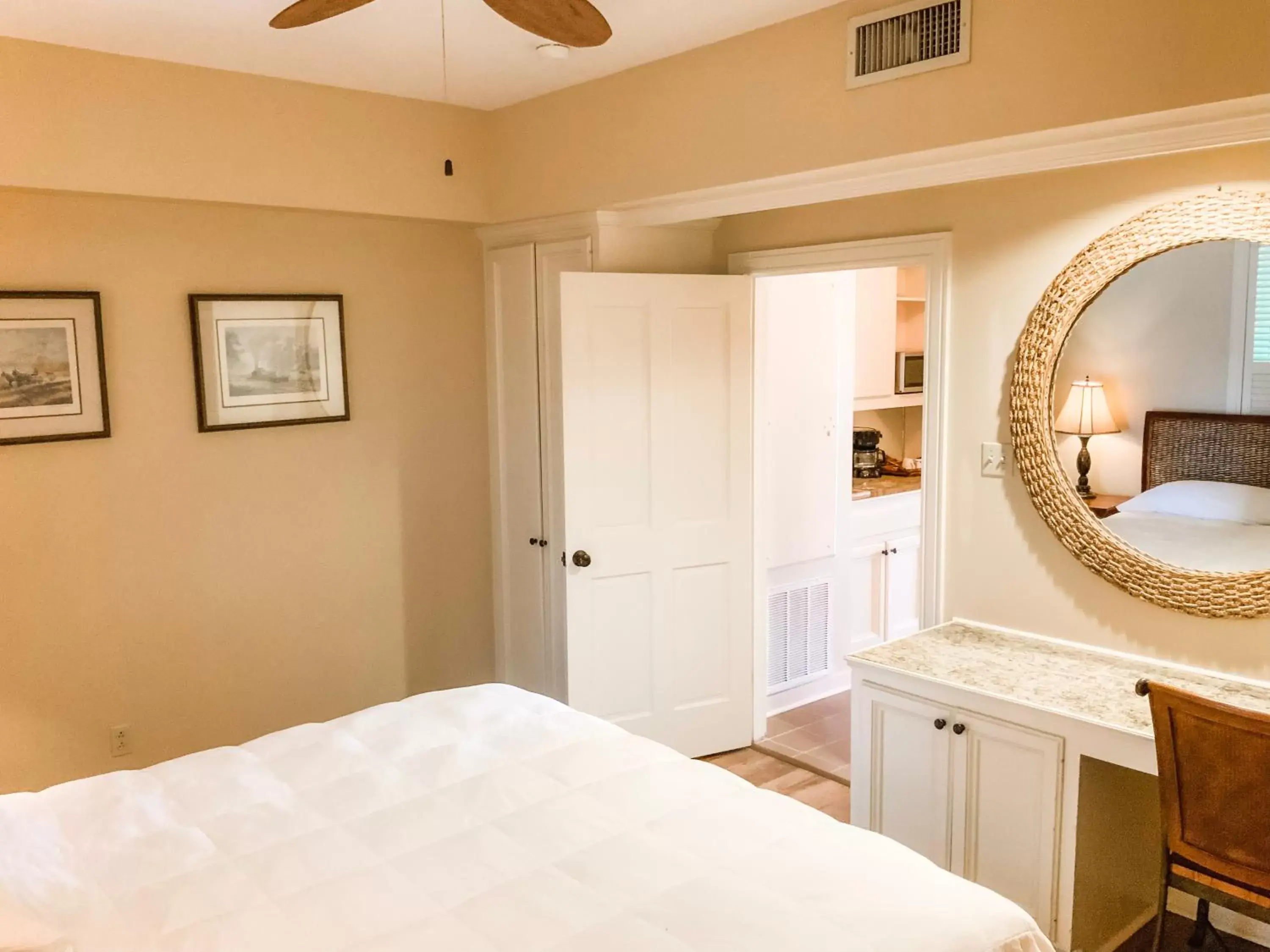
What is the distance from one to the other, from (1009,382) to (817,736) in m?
1.86

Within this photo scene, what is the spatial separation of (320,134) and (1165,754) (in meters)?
3.25

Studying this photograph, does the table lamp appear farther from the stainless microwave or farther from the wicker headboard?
the stainless microwave

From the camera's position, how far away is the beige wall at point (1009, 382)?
2.75 metres

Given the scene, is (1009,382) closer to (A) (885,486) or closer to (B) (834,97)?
(B) (834,97)

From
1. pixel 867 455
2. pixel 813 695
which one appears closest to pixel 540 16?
pixel 813 695

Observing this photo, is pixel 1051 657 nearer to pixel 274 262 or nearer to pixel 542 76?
pixel 542 76

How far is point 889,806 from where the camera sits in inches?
117

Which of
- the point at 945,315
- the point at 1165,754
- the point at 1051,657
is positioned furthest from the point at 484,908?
the point at 945,315

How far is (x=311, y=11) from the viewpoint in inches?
82.0

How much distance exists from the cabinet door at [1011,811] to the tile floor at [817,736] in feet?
3.44

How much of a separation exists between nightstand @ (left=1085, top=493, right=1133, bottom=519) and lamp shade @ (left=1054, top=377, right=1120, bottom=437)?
185mm

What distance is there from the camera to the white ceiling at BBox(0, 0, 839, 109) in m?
2.77

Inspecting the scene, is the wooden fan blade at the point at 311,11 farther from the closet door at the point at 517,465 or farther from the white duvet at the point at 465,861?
the closet door at the point at 517,465

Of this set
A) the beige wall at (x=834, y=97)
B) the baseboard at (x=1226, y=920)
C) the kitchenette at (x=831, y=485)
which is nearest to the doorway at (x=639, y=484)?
the kitchenette at (x=831, y=485)
